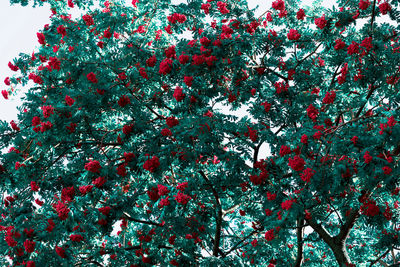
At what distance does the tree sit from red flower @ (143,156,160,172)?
0.04 feet

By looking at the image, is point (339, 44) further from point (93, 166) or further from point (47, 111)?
point (47, 111)

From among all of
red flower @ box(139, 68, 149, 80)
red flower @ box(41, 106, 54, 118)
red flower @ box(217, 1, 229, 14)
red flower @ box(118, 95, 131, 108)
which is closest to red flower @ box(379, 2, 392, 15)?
red flower @ box(217, 1, 229, 14)

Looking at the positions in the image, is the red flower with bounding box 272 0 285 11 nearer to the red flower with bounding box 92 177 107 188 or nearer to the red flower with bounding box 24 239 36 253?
the red flower with bounding box 92 177 107 188

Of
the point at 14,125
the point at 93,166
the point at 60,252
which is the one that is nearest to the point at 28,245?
the point at 60,252

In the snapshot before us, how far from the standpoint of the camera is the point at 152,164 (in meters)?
4.25

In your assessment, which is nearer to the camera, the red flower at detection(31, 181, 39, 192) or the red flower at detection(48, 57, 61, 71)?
the red flower at detection(31, 181, 39, 192)

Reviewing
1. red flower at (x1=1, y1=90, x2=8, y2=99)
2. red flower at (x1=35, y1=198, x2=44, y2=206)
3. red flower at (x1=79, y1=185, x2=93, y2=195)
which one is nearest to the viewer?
red flower at (x1=79, y1=185, x2=93, y2=195)

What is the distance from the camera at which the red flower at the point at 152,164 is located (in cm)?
423

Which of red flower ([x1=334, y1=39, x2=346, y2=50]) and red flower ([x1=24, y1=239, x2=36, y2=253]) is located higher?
red flower ([x1=334, y1=39, x2=346, y2=50])

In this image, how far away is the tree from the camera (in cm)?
425

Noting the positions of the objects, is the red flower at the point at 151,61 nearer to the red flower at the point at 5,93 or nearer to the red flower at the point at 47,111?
the red flower at the point at 47,111

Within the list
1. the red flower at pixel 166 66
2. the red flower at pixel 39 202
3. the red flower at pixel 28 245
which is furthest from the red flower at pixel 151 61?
the red flower at pixel 28 245

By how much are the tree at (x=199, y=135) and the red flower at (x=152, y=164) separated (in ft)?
0.04

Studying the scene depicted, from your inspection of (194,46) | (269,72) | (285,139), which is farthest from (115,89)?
(269,72)
